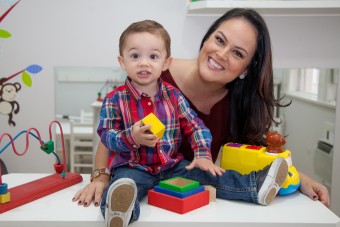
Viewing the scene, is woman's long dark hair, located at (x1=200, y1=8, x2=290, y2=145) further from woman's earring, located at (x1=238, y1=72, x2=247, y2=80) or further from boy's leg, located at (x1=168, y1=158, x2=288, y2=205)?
boy's leg, located at (x1=168, y1=158, x2=288, y2=205)

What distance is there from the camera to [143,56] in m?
1.26

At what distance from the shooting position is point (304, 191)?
133 centimetres

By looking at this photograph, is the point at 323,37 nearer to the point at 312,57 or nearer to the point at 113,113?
the point at 312,57

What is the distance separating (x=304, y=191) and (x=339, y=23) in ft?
4.43

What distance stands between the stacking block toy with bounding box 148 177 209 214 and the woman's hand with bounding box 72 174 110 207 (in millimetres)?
158

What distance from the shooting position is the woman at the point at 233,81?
1.52 meters

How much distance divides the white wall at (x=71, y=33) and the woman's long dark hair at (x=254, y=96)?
621mm

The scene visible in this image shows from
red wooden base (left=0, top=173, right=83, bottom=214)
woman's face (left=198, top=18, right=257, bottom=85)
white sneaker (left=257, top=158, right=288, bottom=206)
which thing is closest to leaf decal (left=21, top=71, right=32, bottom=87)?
red wooden base (left=0, top=173, right=83, bottom=214)

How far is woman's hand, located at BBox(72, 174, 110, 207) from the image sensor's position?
3.90 ft

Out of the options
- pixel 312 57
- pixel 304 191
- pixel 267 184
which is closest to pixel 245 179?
pixel 267 184

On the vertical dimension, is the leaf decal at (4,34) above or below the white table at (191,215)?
above

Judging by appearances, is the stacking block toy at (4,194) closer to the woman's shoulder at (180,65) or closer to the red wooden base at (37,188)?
the red wooden base at (37,188)

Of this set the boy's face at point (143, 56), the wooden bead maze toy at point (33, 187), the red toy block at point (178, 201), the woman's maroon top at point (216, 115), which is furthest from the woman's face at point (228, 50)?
the wooden bead maze toy at point (33, 187)

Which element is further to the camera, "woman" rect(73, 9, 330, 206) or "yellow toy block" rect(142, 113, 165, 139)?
"woman" rect(73, 9, 330, 206)
